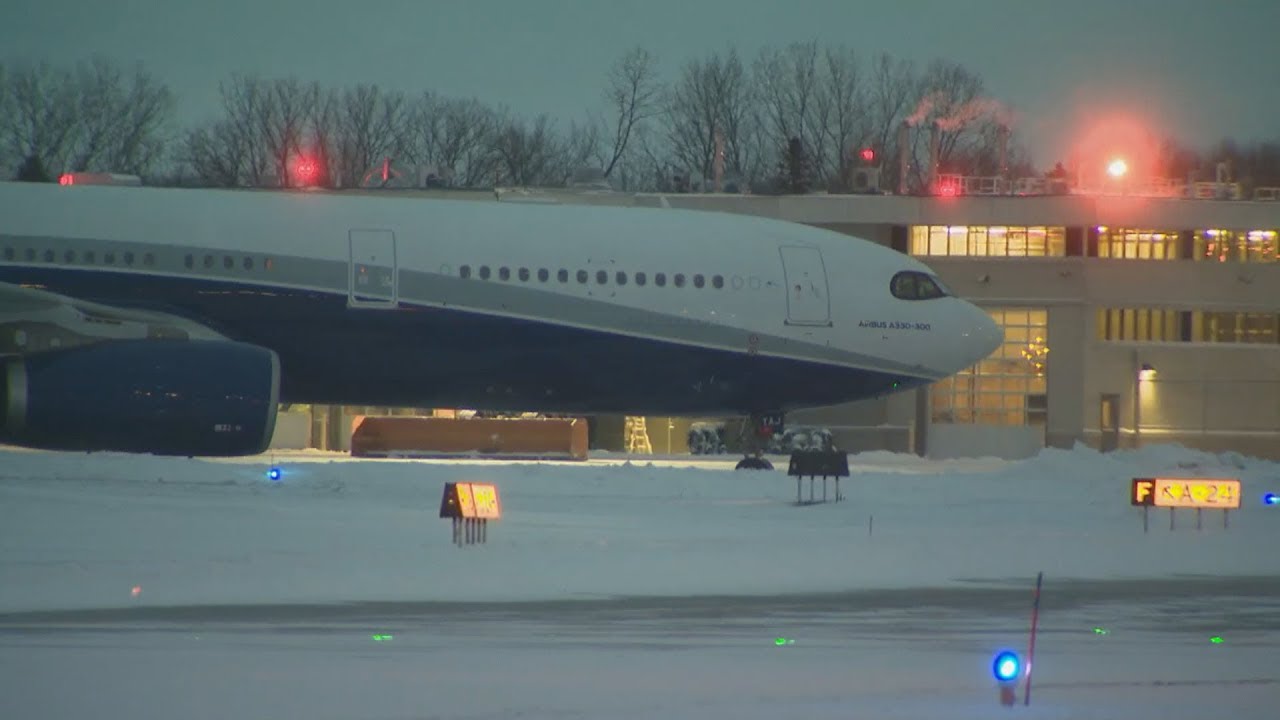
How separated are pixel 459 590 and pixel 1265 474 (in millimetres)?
19063

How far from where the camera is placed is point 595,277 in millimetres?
22000

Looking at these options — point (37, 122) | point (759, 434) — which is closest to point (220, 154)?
point (37, 122)

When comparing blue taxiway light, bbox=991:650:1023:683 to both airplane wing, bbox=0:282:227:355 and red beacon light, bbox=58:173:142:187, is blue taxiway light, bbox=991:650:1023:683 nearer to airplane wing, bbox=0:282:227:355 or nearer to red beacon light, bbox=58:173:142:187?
airplane wing, bbox=0:282:227:355

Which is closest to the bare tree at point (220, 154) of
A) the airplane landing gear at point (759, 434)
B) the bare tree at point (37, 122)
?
the bare tree at point (37, 122)

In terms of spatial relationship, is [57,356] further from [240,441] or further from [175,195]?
[175,195]

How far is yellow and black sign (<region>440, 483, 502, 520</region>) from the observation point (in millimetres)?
16031

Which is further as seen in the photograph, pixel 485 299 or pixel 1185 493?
pixel 485 299

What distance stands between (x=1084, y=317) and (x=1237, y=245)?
16.5ft

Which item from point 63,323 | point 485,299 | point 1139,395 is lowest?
point 1139,395

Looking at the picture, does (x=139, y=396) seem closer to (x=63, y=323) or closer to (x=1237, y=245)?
(x=63, y=323)

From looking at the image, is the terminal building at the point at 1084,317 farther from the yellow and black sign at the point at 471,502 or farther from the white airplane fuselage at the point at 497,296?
the yellow and black sign at the point at 471,502

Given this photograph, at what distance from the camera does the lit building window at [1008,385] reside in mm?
39062

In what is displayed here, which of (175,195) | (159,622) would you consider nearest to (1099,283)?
(175,195)

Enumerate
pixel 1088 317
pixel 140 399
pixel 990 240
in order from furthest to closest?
pixel 1088 317, pixel 990 240, pixel 140 399
